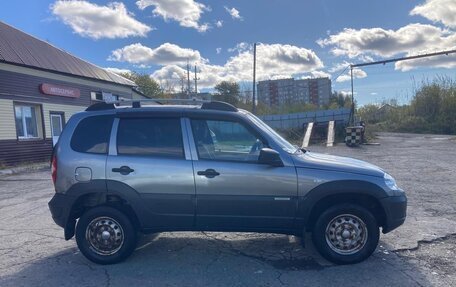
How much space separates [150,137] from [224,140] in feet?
3.03

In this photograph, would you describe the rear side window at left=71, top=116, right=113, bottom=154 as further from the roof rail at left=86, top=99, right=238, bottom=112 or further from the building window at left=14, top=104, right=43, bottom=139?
the building window at left=14, top=104, right=43, bottom=139

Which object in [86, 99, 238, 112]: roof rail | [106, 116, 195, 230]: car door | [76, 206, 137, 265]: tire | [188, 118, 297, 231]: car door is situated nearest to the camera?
[188, 118, 297, 231]: car door

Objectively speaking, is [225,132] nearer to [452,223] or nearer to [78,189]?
[78,189]

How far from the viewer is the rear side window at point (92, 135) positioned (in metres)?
4.56

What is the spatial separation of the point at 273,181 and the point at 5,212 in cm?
635

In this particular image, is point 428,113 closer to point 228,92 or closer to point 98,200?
point 228,92

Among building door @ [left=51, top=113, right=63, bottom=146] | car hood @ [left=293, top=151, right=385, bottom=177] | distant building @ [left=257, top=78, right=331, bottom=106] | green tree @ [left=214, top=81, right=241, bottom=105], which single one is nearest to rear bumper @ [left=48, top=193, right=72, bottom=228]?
car hood @ [left=293, top=151, right=385, bottom=177]

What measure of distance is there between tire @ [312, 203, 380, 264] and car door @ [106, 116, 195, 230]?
62.5 inches

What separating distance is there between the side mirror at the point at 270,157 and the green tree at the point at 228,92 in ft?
166

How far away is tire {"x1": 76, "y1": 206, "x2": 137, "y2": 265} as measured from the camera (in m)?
4.51

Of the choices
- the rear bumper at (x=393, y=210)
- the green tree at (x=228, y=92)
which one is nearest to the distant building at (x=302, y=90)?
the green tree at (x=228, y=92)

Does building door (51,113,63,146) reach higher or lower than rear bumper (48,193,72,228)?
higher

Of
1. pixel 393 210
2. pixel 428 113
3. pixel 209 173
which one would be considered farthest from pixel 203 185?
pixel 428 113

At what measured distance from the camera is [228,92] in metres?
56.3
